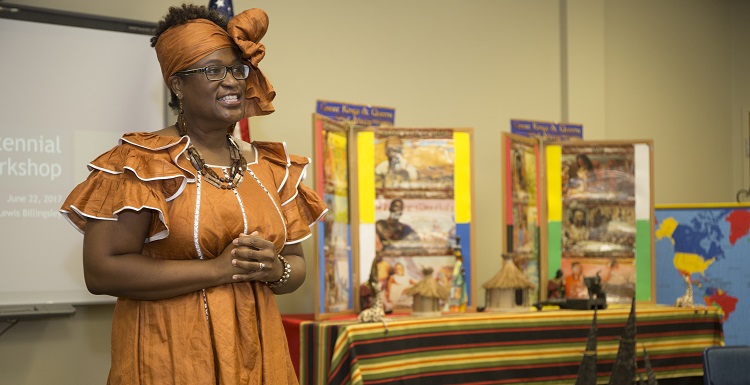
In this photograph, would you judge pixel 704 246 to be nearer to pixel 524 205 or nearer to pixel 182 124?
pixel 524 205

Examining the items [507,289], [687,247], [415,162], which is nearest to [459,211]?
[415,162]

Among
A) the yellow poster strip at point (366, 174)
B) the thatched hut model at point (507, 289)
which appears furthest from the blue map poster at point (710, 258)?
the yellow poster strip at point (366, 174)

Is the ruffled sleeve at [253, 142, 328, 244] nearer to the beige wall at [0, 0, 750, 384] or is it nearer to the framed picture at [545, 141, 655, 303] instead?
the beige wall at [0, 0, 750, 384]

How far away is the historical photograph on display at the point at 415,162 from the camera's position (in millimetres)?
3953

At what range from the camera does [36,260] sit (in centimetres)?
371

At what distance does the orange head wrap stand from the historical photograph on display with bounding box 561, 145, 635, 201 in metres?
2.83

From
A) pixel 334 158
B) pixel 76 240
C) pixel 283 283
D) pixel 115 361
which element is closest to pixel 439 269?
pixel 334 158

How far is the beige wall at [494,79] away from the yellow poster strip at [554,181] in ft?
1.99

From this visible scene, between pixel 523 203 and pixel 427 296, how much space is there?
0.99 meters

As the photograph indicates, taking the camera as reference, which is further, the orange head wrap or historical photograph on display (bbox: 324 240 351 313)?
historical photograph on display (bbox: 324 240 351 313)

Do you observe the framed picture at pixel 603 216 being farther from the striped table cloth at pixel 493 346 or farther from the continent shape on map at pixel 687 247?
the continent shape on map at pixel 687 247

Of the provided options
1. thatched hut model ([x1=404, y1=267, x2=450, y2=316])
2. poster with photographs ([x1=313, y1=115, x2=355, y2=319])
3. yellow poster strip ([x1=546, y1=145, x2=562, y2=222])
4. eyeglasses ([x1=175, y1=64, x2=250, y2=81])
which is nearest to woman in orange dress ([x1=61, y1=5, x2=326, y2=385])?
eyeglasses ([x1=175, y1=64, x2=250, y2=81])

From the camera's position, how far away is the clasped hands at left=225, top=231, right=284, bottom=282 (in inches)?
76.0

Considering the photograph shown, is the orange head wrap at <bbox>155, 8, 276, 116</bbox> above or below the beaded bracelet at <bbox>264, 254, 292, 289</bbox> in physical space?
above
